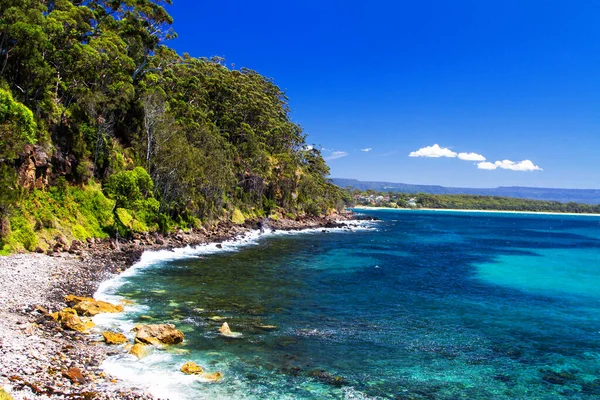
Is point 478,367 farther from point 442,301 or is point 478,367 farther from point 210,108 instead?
point 210,108

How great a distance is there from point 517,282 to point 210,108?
74.4 m

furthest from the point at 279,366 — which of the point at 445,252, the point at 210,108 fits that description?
the point at 210,108

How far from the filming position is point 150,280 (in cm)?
3212

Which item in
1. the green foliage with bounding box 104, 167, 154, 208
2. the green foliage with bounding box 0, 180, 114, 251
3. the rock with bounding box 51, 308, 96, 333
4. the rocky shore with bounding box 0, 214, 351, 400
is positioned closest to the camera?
the rocky shore with bounding box 0, 214, 351, 400

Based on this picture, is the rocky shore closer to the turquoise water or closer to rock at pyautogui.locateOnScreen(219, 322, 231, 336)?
the turquoise water

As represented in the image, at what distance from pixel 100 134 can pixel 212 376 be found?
130 ft

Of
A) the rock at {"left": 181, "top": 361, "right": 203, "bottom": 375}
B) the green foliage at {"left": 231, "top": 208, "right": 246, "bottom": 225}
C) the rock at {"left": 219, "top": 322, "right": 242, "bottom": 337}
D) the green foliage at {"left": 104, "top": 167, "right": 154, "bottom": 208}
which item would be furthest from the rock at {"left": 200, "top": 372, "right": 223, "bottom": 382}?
the green foliage at {"left": 231, "top": 208, "right": 246, "bottom": 225}

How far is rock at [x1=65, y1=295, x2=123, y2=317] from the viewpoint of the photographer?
70.1 feet

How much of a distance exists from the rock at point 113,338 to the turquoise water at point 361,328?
1.66m

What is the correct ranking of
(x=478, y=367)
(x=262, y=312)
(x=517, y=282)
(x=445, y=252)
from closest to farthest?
(x=478, y=367), (x=262, y=312), (x=517, y=282), (x=445, y=252)

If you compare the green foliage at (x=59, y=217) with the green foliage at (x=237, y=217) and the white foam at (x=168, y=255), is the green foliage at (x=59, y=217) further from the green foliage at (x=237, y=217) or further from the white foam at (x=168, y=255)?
the green foliage at (x=237, y=217)

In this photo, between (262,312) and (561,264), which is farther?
(561,264)

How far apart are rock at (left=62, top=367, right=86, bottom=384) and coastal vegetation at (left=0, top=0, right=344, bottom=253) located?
18869mm

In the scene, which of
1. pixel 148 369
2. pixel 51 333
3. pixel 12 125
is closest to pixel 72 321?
pixel 51 333
